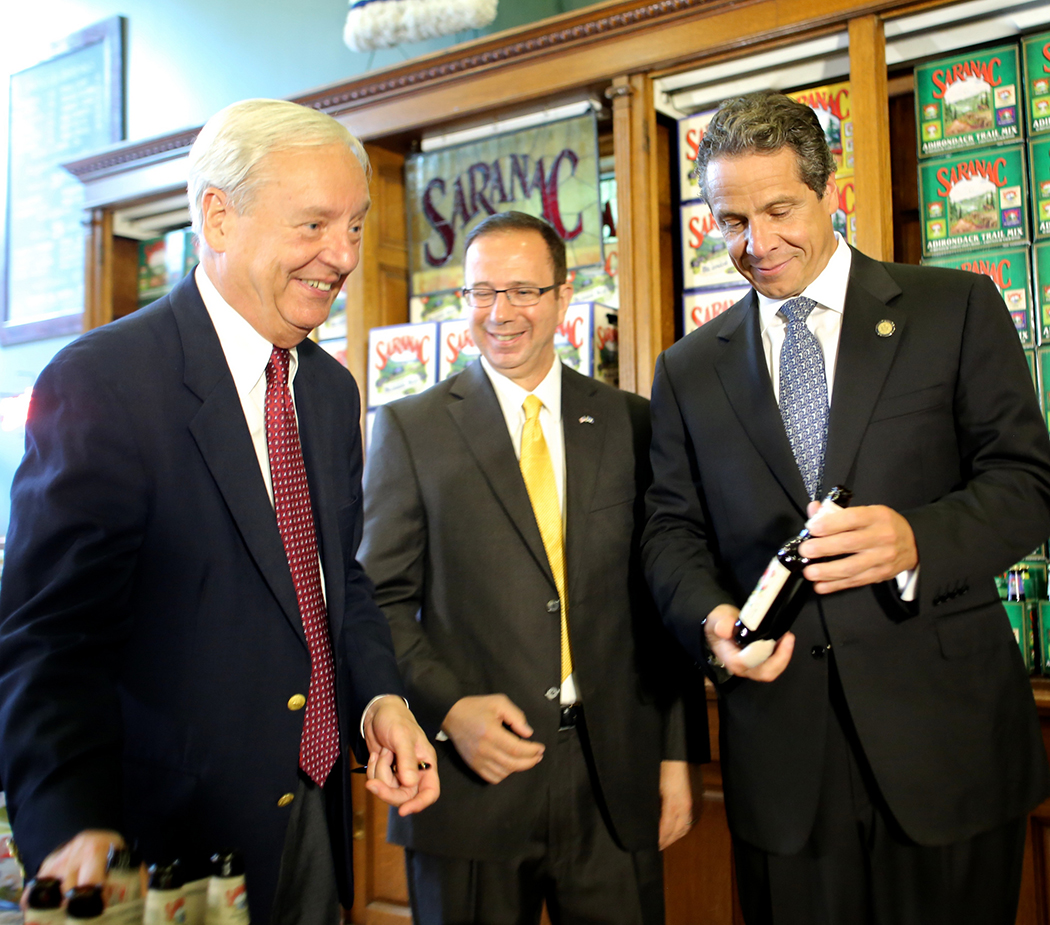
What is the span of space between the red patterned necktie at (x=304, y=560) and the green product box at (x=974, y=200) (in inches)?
65.9

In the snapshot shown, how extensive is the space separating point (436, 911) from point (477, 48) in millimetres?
2289

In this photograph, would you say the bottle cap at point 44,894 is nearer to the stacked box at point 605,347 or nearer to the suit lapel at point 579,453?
the suit lapel at point 579,453

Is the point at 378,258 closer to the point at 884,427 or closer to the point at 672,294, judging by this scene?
the point at 672,294

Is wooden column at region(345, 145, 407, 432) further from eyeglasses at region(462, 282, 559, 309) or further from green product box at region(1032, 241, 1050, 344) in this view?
green product box at region(1032, 241, 1050, 344)

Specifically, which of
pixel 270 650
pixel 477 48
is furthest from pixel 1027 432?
pixel 477 48

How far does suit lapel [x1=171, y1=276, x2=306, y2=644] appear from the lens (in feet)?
4.04

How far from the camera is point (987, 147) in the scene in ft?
7.31

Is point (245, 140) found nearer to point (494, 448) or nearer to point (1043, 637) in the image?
point (494, 448)

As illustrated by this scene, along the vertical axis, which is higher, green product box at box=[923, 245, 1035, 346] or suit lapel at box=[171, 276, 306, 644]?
green product box at box=[923, 245, 1035, 346]

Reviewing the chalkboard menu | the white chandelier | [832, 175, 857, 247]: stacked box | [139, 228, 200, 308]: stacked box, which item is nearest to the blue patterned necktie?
[832, 175, 857, 247]: stacked box

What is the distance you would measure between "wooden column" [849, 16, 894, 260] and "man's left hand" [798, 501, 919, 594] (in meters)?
1.14

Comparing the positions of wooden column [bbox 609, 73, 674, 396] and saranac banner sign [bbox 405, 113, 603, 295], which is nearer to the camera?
wooden column [bbox 609, 73, 674, 396]

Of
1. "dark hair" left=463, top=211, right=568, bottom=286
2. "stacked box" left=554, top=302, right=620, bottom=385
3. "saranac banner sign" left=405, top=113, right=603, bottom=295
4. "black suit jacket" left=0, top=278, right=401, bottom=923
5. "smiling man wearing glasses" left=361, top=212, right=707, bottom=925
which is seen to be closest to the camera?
"black suit jacket" left=0, top=278, right=401, bottom=923

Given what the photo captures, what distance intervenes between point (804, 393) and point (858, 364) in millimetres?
99
